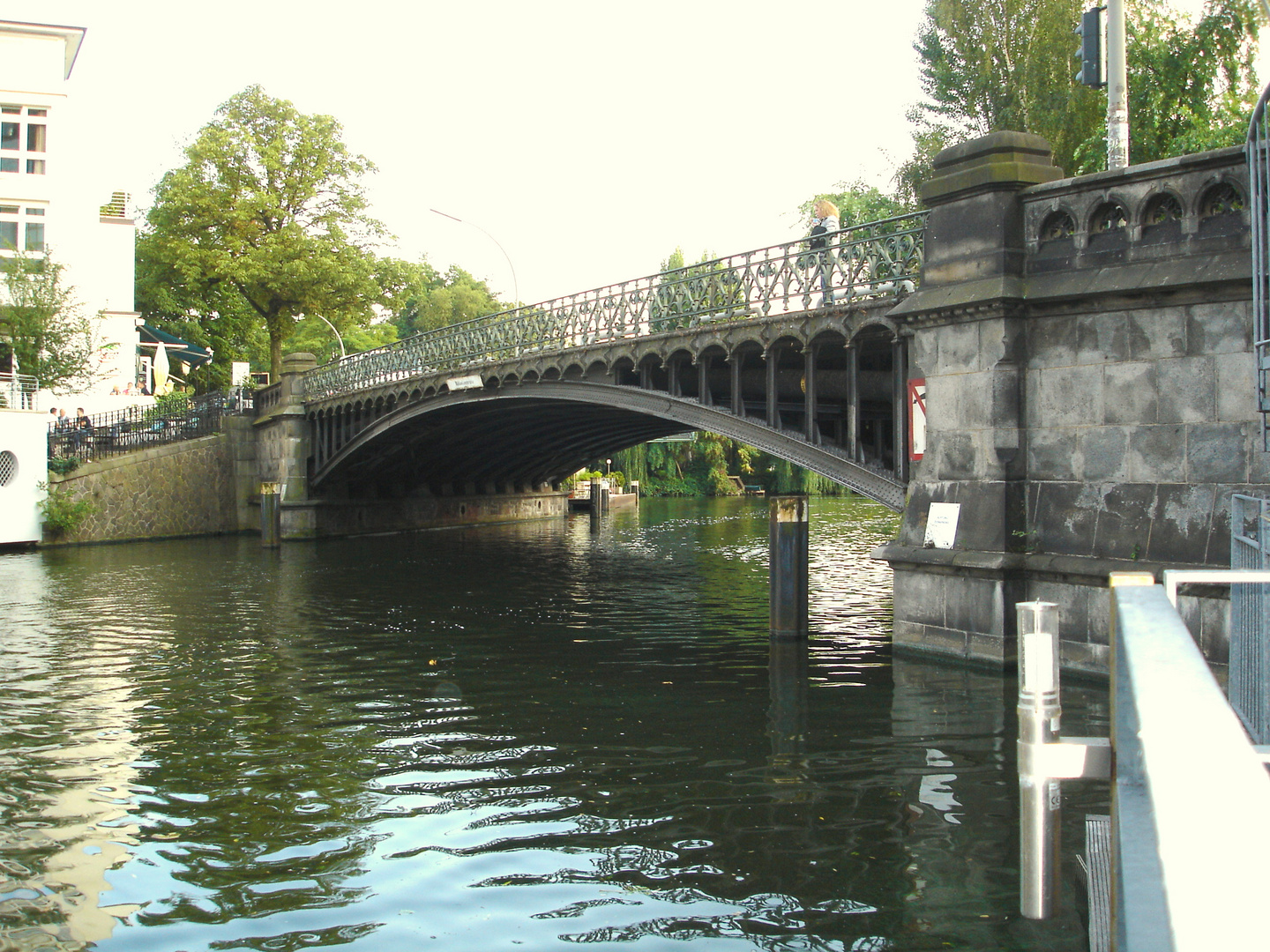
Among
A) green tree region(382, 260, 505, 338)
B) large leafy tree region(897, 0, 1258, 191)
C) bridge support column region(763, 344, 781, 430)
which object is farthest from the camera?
green tree region(382, 260, 505, 338)

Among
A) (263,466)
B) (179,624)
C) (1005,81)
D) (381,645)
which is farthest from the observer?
(263,466)

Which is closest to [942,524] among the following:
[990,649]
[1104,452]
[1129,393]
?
[990,649]

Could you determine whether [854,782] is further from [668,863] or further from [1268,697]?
[1268,697]

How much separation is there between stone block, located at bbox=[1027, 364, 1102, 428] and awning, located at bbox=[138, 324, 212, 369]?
42.9 m

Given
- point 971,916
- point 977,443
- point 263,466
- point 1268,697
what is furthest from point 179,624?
point 263,466

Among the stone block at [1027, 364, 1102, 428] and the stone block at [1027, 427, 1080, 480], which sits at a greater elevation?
the stone block at [1027, 364, 1102, 428]

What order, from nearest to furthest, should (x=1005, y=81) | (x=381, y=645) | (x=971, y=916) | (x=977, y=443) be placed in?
1. (x=971, y=916)
2. (x=977, y=443)
3. (x=381, y=645)
4. (x=1005, y=81)

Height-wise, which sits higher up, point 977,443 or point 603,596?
point 977,443

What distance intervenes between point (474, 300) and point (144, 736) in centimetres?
6877

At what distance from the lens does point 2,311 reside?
111 feet

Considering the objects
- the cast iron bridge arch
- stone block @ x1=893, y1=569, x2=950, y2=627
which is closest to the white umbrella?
the cast iron bridge arch

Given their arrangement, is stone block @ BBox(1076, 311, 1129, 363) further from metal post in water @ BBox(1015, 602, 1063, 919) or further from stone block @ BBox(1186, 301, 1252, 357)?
metal post in water @ BBox(1015, 602, 1063, 919)

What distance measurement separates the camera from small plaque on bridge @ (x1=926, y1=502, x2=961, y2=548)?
472 inches

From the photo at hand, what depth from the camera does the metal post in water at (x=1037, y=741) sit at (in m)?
4.16
